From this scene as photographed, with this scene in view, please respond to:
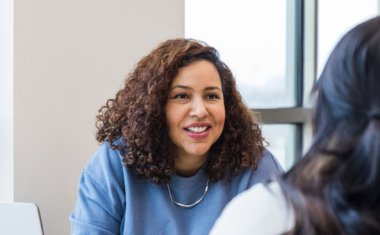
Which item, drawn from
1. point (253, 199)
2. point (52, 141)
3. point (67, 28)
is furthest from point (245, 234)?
point (67, 28)

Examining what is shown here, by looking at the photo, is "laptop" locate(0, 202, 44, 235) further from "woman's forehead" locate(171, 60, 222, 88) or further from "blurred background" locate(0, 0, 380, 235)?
"woman's forehead" locate(171, 60, 222, 88)

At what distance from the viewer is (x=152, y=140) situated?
1274 mm

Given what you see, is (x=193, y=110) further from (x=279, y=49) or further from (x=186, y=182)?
(x=279, y=49)

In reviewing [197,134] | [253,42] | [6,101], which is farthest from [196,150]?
[253,42]

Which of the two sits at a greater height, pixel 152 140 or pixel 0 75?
pixel 0 75

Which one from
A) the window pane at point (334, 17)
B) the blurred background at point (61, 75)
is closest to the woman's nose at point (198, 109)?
the blurred background at point (61, 75)

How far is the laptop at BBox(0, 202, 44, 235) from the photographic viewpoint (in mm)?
1038

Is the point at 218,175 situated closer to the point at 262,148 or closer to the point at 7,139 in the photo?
the point at 262,148

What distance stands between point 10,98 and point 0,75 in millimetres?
118

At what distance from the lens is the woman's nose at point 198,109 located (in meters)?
1.26

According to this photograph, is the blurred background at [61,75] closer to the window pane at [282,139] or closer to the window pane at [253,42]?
the window pane at [253,42]

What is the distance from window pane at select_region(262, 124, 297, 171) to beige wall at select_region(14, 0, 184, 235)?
106 cm

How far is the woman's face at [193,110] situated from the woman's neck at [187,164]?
0.05 meters

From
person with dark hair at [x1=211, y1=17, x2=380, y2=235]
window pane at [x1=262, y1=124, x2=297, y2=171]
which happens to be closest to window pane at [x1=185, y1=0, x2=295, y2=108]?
window pane at [x1=262, y1=124, x2=297, y2=171]
